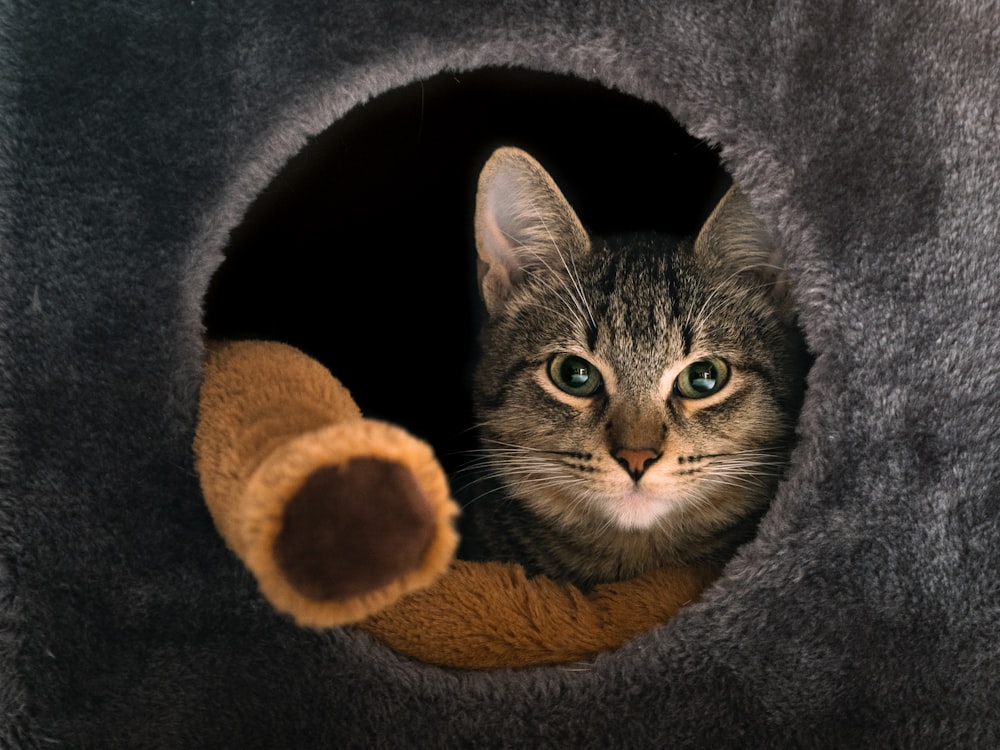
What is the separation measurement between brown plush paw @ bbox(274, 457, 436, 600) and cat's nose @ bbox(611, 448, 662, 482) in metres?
0.54

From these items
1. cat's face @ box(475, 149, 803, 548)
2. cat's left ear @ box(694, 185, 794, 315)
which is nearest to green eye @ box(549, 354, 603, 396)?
cat's face @ box(475, 149, 803, 548)

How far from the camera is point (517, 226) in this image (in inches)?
58.9

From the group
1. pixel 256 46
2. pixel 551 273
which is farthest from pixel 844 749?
pixel 256 46

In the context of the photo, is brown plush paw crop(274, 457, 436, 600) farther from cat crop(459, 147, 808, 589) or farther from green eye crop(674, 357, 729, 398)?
green eye crop(674, 357, 729, 398)

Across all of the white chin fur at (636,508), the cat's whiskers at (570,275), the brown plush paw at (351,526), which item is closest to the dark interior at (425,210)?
the cat's whiskers at (570,275)

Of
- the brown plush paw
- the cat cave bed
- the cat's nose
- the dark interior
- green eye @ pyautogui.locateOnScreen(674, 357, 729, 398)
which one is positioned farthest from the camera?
the dark interior

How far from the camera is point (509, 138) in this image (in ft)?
6.10

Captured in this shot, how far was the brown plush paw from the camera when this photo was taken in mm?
728

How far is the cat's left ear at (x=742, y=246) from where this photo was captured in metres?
1.37

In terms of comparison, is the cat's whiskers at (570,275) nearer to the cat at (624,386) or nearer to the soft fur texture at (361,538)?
the cat at (624,386)

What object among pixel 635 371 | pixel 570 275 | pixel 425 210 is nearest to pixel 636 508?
pixel 635 371

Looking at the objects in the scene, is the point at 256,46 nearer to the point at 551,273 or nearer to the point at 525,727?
the point at 551,273

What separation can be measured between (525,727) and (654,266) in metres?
0.82

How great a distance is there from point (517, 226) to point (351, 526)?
89 centimetres
